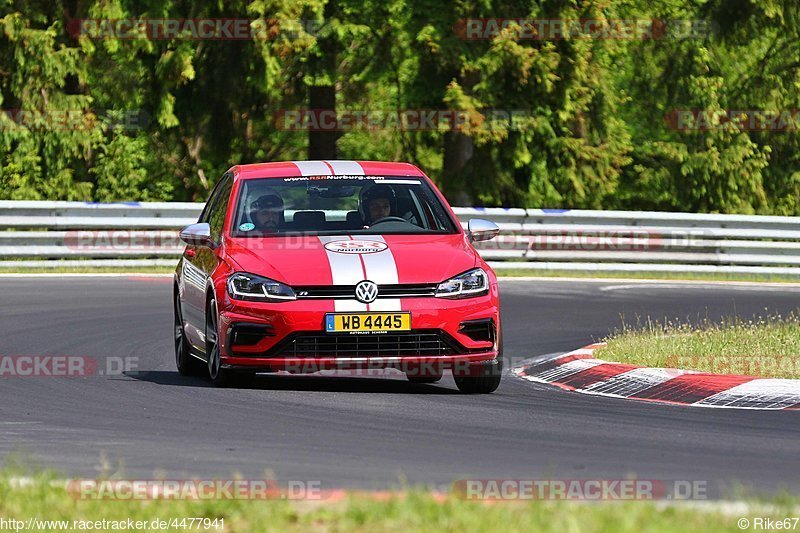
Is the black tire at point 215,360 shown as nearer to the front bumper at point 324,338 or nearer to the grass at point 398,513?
the front bumper at point 324,338

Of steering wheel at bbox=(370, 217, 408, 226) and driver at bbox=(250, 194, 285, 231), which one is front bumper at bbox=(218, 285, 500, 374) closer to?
driver at bbox=(250, 194, 285, 231)

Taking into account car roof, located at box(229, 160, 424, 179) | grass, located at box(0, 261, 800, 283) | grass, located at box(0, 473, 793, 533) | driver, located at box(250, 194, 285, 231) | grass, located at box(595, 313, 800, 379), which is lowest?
grass, located at box(0, 261, 800, 283)

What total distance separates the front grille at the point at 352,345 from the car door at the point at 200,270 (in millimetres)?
1063

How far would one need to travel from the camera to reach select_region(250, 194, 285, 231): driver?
40.0 ft

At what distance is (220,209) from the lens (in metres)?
12.9

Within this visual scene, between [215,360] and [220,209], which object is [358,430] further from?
[220,209]

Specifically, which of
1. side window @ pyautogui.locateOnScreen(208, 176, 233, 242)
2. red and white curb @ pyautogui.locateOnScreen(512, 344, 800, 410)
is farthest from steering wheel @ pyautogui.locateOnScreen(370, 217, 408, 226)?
red and white curb @ pyautogui.locateOnScreen(512, 344, 800, 410)

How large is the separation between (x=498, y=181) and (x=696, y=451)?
23.4 metres

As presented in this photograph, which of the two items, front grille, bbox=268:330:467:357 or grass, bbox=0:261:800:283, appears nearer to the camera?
front grille, bbox=268:330:467:357

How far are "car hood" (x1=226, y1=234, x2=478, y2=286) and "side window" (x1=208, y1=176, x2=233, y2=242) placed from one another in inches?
22.2

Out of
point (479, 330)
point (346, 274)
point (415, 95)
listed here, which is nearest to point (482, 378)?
point (479, 330)

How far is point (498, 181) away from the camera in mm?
31906

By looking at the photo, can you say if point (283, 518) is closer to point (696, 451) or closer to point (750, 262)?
point (696, 451)

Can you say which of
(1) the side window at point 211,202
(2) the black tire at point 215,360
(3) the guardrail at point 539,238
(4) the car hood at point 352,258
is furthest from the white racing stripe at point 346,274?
(3) the guardrail at point 539,238
